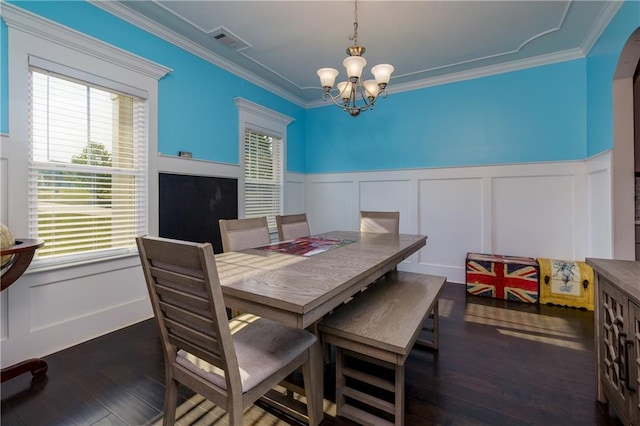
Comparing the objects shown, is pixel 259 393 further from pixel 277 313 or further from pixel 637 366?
pixel 637 366

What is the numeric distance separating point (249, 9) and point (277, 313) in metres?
2.60

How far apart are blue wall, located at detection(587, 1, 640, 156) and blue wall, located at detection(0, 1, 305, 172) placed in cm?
363

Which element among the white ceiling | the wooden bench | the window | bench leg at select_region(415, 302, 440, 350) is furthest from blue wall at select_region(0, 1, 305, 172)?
bench leg at select_region(415, 302, 440, 350)

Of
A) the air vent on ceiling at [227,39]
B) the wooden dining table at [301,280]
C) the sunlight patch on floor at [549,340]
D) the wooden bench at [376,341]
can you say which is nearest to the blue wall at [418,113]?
the air vent on ceiling at [227,39]

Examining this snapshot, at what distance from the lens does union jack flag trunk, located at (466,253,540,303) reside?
3055 mm

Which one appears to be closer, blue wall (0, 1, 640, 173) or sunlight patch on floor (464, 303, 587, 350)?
sunlight patch on floor (464, 303, 587, 350)

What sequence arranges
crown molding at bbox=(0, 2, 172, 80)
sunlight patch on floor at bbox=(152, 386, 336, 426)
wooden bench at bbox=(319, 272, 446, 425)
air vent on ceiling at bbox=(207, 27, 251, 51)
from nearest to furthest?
wooden bench at bbox=(319, 272, 446, 425), sunlight patch on floor at bbox=(152, 386, 336, 426), crown molding at bbox=(0, 2, 172, 80), air vent on ceiling at bbox=(207, 27, 251, 51)

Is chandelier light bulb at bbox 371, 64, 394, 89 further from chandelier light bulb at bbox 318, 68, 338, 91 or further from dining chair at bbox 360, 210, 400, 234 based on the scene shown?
dining chair at bbox 360, 210, 400, 234

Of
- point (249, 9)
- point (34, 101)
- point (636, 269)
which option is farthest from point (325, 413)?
point (249, 9)

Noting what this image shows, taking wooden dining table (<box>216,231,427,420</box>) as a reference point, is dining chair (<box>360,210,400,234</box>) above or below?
above

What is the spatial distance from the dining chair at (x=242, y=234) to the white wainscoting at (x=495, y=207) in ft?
7.77

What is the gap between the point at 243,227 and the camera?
2256 millimetres

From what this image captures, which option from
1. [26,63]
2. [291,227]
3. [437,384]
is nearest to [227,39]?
[26,63]

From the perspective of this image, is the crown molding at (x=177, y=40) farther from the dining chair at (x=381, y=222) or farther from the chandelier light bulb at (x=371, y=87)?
the dining chair at (x=381, y=222)
